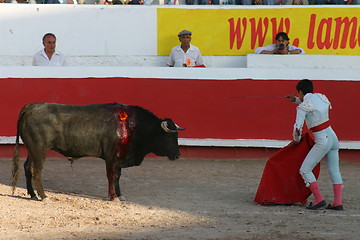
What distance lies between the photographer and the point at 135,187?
349 inches

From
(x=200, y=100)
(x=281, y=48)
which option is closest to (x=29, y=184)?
(x=200, y=100)

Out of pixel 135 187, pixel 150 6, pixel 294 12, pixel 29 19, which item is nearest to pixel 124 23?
pixel 150 6

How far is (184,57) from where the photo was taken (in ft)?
36.1

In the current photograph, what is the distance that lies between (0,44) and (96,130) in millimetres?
3838

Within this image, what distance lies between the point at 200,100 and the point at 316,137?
10.4ft

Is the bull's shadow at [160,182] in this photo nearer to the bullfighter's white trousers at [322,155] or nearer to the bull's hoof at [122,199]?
the bull's hoof at [122,199]

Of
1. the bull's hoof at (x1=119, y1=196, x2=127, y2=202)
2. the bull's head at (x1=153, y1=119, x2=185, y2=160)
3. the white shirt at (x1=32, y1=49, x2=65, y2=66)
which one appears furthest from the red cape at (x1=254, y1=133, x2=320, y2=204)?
the white shirt at (x1=32, y1=49, x2=65, y2=66)

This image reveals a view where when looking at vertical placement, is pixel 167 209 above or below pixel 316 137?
below

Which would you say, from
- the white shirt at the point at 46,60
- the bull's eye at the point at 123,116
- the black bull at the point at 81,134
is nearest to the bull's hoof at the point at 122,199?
the black bull at the point at 81,134

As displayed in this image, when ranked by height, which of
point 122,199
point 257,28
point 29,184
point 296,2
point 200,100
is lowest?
point 122,199

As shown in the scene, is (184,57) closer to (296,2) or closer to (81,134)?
(296,2)

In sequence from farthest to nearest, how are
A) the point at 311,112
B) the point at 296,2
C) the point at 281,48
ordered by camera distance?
the point at 296,2 → the point at 281,48 → the point at 311,112

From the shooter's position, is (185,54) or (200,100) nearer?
(200,100)

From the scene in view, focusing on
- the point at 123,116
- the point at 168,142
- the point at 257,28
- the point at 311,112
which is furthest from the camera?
the point at 257,28
